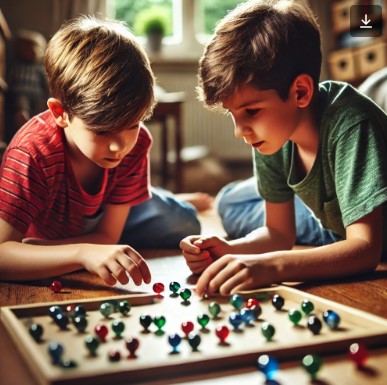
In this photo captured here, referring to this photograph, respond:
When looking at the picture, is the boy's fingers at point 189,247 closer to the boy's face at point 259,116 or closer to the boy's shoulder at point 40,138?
the boy's face at point 259,116

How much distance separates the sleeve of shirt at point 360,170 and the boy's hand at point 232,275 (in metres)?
0.22

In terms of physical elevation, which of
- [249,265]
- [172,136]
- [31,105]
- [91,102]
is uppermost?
[91,102]

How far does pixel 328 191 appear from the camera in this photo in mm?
1314

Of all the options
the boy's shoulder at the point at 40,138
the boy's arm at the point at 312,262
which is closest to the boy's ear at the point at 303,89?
the boy's arm at the point at 312,262

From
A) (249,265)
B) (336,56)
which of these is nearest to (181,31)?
(336,56)

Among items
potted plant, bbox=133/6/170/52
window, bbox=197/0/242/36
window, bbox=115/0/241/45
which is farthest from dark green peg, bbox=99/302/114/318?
window, bbox=197/0/242/36

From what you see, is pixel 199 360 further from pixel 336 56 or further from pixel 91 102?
pixel 336 56

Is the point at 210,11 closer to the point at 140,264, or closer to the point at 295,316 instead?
the point at 140,264

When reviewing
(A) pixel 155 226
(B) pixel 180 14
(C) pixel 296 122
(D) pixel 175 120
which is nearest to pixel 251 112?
(C) pixel 296 122

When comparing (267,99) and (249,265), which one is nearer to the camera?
(249,265)

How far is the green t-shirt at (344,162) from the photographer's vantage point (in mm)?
1174

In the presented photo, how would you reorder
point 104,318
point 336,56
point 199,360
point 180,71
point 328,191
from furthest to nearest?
point 180,71 < point 336,56 < point 328,191 < point 104,318 < point 199,360

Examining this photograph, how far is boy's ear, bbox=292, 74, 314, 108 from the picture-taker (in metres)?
1.22

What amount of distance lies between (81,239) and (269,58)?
595 mm
